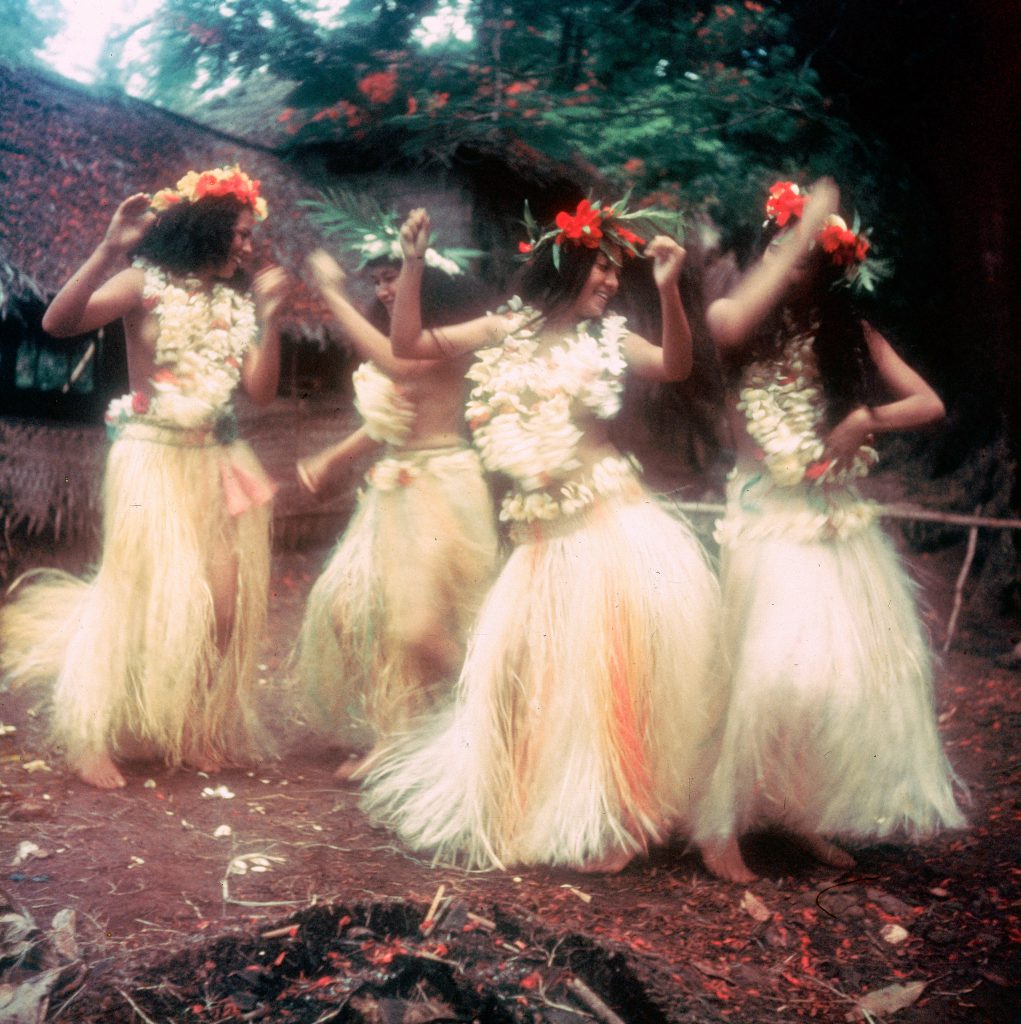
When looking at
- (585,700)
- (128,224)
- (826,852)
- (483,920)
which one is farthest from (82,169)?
(826,852)

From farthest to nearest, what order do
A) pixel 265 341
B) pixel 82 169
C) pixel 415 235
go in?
1. pixel 265 341
2. pixel 82 169
3. pixel 415 235

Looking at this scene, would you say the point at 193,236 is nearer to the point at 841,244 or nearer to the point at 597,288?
the point at 597,288

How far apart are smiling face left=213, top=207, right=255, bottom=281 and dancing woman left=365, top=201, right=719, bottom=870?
59 centimetres

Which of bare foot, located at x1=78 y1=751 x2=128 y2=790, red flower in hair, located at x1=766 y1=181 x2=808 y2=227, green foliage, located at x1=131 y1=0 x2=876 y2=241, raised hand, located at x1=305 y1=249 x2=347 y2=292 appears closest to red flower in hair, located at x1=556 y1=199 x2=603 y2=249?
green foliage, located at x1=131 y1=0 x2=876 y2=241

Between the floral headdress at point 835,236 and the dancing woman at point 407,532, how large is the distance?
984mm

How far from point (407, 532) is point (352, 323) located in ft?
2.10

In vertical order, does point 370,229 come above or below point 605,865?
above

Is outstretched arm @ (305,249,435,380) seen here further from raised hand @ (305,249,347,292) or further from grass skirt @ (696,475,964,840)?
grass skirt @ (696,475,964,840)

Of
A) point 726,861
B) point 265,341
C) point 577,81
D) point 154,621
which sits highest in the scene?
point 577,81

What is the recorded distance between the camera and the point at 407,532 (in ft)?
9.77

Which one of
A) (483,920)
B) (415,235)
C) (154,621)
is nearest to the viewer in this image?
(483,920)

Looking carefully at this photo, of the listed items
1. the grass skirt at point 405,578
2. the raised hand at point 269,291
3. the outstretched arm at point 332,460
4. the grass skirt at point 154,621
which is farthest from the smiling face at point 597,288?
the grass skirt at point 154,621

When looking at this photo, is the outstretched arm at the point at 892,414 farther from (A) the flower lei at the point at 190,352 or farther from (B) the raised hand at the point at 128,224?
(B) the raised hand at the point at 128,224

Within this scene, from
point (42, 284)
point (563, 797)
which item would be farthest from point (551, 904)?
→ point (42, 284)
